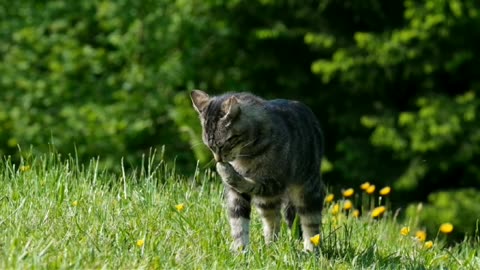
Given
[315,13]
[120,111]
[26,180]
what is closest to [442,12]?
[315,13]

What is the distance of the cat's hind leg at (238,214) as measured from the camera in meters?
6.30

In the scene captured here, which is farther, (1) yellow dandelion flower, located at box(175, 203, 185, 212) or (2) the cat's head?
(1) yellow dandelion flower, located at box(175, 203, 185, 212)

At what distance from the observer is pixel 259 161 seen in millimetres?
6426

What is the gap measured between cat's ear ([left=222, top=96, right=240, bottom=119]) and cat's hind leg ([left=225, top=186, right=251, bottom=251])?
1.68 feet

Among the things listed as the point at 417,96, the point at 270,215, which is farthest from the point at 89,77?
the point at 270,215

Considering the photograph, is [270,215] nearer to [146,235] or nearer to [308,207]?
[308,207]

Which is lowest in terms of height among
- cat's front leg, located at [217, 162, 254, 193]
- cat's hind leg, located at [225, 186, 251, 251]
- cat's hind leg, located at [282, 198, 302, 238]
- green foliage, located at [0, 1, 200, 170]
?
green foliage, located at [0, 1, 200, 170]

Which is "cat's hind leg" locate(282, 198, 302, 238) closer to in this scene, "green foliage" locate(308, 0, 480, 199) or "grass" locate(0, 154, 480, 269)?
"grass" locate(0, 154, 480, 269)

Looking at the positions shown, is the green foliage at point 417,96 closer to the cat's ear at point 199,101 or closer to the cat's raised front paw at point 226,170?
the cat's ear at point 199,101

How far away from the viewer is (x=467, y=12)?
13.2 metres

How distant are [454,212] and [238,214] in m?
7.02

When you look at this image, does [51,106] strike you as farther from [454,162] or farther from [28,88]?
[454,162]

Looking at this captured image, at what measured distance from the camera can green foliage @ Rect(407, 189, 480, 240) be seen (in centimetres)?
1277

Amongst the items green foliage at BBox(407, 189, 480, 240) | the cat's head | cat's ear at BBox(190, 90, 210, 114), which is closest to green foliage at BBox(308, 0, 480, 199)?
green foliage at BBox(407, 189, 480, 240)
